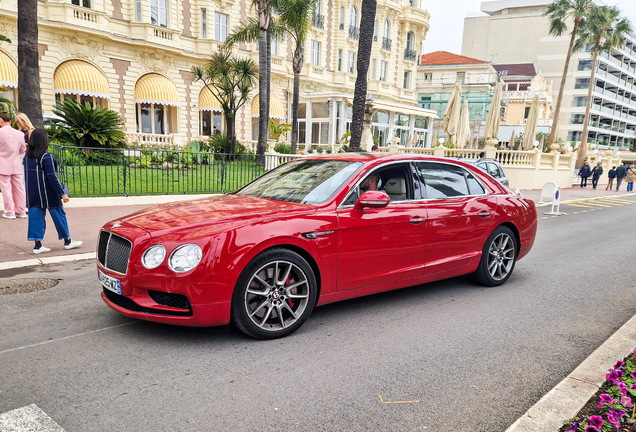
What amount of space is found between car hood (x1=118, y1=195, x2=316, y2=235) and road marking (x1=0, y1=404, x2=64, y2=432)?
1437mm

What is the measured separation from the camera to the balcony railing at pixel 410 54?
150 ft

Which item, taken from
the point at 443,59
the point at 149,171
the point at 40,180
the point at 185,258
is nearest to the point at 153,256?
the point at 185,258

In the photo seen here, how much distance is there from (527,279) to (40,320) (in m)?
5.99

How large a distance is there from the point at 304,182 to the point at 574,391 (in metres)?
2.99

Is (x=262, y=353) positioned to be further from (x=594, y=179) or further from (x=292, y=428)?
(x=594, y=179)

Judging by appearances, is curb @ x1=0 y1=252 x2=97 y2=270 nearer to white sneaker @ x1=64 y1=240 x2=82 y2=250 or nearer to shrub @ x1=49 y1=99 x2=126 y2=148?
white sneaker @ x1=64 y1=240 x2=82 y2=250

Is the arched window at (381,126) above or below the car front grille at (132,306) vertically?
above

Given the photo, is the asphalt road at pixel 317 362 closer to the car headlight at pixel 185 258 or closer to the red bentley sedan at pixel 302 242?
the red bentley sedan at pixel 302 242

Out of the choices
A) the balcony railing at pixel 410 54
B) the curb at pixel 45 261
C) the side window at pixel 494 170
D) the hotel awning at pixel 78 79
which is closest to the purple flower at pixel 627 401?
the curb at pixel 45 261

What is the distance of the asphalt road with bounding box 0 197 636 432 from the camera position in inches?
109

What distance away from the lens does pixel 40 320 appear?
4.14m

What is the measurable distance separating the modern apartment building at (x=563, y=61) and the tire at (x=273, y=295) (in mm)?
82505

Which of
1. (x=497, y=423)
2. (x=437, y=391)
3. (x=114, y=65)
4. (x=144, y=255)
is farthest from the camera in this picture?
(x=114, y=65)

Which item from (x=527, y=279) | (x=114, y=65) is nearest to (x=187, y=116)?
(x=114, y=65)
